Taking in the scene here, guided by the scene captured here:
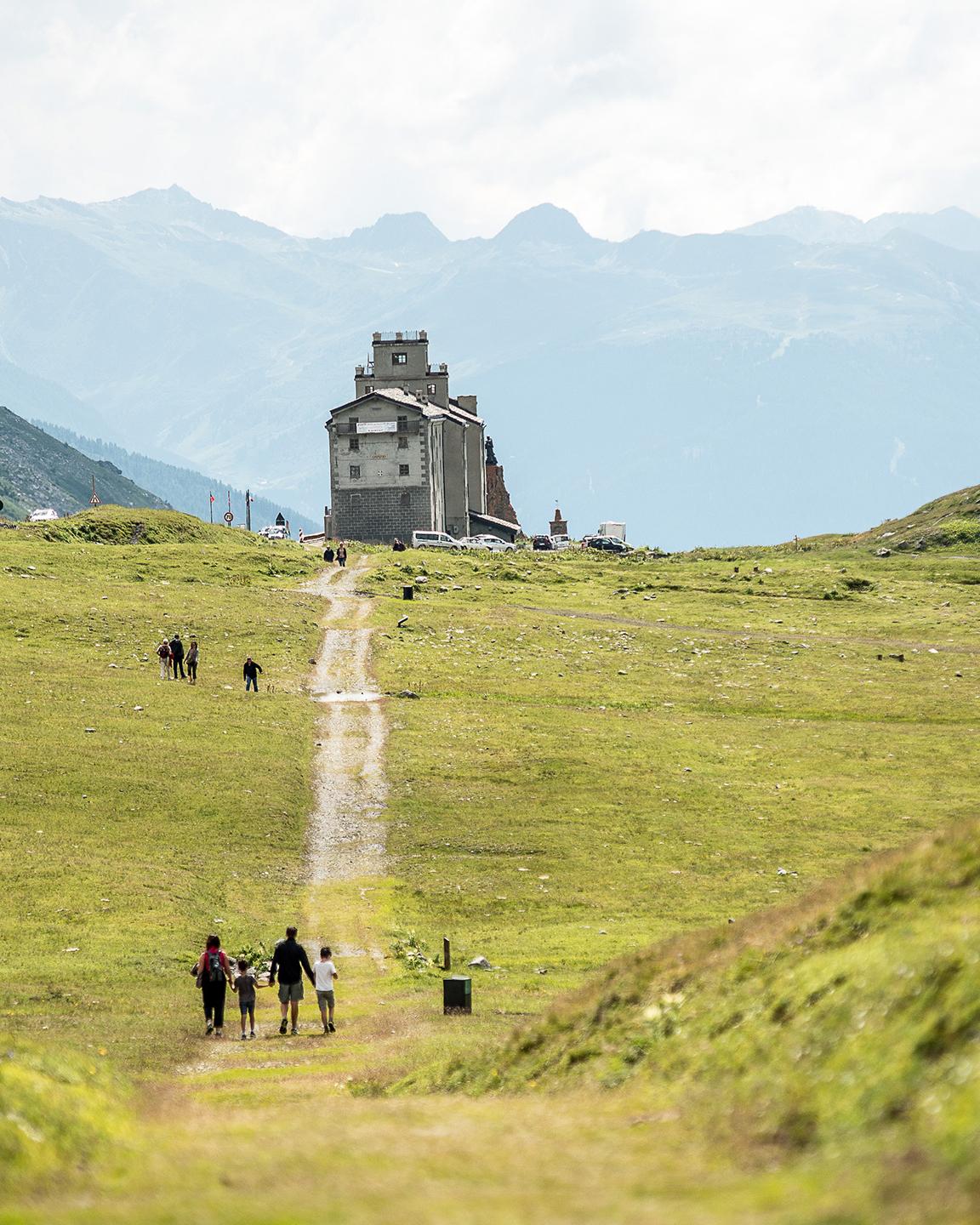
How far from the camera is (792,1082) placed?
625 inches

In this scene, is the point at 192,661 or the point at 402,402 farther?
the point at 402,402

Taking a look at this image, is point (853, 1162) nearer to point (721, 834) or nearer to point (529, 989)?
point (529, 989)

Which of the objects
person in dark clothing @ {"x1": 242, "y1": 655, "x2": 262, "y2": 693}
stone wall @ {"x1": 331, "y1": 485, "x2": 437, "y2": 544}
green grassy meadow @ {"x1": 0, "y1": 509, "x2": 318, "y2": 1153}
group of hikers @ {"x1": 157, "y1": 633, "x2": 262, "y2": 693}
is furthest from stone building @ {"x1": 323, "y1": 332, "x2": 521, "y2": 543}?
person in dark clothing @ {"x1": 242, "y1": 655, "x2": 262, "y2": 693}

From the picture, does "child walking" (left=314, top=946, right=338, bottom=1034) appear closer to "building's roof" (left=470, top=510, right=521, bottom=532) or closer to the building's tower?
"building's roof" (left=470, top=510, right=521, bottom=532)

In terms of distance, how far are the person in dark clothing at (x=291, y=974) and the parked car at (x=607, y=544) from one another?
113 metres

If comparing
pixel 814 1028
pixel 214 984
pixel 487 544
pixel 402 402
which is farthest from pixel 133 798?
pixel 402 402

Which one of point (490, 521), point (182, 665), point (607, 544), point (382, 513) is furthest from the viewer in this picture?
point (490, 521)

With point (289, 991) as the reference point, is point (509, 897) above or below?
above

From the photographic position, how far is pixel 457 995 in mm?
29172

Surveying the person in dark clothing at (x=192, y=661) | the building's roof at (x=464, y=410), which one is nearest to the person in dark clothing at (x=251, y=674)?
the person in dark clothing at (x=192, y=661)

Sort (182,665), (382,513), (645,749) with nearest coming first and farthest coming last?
(645,749) → (182,665) → (382,513)

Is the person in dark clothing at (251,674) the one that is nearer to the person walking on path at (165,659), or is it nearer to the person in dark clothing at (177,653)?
the person in dark clothing at (177,653)

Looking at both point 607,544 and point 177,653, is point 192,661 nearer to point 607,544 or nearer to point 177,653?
point 177,653

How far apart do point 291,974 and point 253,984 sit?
28.0 inches
